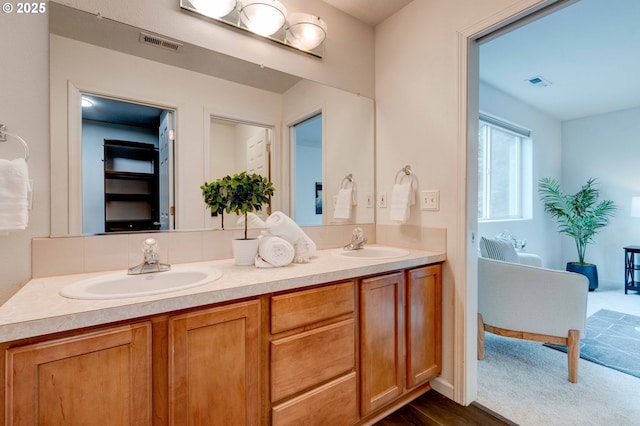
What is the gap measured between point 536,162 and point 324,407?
15.0ft

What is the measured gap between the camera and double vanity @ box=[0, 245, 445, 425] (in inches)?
31.1

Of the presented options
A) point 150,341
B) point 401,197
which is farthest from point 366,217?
point 150,341

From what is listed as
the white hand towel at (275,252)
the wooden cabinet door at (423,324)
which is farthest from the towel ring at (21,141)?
the wooden cabinet door at (423,324)

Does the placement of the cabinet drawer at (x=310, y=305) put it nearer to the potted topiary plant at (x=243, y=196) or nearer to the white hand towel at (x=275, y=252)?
the white hand towel at (x=275, y=252)

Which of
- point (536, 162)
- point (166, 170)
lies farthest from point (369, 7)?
point (536, 162)

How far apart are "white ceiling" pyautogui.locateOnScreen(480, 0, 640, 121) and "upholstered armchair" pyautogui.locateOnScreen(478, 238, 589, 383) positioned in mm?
1574

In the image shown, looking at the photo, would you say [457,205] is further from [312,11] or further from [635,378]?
[635,378]

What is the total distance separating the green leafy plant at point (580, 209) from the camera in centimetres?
413

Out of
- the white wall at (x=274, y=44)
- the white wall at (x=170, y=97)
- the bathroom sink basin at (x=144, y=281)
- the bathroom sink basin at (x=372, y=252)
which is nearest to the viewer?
the bathroom sink basin at (x=144, y=281)

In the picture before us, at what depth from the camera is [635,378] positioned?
1932 millimetres

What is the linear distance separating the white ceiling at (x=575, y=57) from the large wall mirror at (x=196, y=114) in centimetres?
145

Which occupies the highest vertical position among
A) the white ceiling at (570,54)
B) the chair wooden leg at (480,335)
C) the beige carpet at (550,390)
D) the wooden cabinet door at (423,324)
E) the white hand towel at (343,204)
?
the white ceiling at (570,54)

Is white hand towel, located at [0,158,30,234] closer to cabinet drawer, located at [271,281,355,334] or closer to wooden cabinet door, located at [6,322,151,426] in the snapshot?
wooden cabinet door, located at [6,322,151,426]

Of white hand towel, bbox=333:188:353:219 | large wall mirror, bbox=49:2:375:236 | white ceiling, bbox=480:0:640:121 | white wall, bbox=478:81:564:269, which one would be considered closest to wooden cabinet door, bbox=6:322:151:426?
large wall mirror, bbox=49:2:375:236
